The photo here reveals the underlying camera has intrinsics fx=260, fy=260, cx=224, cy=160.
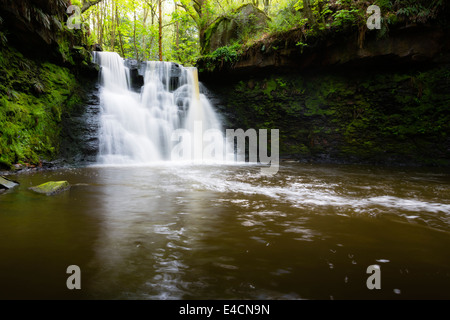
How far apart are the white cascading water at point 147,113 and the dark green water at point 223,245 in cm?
507

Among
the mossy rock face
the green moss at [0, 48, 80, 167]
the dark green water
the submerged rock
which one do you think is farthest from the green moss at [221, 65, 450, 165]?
the submerged rock

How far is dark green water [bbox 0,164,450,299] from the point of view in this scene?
4.51ft

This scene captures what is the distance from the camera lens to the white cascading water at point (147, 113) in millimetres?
8453

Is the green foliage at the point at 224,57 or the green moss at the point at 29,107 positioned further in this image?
the green foliage at the point at 224,57

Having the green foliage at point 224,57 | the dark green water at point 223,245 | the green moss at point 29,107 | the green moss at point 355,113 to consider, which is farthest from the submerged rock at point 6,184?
the green foliage at point 224,57

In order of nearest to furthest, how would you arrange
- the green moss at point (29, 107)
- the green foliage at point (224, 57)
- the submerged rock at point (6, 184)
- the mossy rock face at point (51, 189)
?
the mossy rock face at point (51, 189)
the submerged rock at point (6, 184)
the green moss at point (29, 107)
the green foliage at point (224, 57)

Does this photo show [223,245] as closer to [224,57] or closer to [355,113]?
[355,113]

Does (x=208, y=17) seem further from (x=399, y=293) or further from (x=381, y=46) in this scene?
(x=399, y=293)

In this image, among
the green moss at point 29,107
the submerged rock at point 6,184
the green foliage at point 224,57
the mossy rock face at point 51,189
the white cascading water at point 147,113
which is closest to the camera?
the mossy rock face at point 51,189

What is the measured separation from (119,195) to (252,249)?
93.0 inches

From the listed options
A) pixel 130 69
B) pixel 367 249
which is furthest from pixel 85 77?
pixel 367 249

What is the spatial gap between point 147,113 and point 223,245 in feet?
28.0

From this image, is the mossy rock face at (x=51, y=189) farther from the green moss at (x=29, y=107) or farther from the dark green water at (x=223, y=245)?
the green moss at (x=29, y=107)

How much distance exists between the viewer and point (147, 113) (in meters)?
9.62
